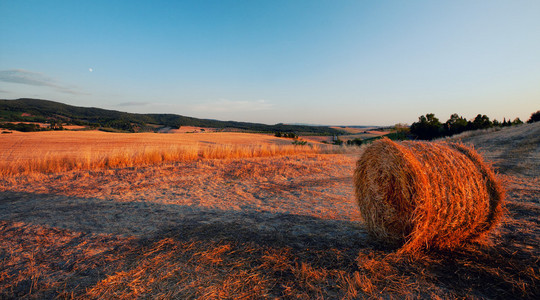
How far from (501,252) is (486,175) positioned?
4.00ft

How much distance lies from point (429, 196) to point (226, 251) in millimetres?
3140

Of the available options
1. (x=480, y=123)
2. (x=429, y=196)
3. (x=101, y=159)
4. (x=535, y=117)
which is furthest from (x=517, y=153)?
(x=480, y=123)

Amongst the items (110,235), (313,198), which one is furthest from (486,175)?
(110,235)

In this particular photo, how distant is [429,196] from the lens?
344 centimetres

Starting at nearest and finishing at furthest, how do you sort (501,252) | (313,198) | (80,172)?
(501,252), (313,198), (80,172)

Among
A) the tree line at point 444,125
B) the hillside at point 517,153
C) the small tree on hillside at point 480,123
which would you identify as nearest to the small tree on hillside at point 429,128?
the tree line at point 444,125

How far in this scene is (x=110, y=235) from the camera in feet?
13.8

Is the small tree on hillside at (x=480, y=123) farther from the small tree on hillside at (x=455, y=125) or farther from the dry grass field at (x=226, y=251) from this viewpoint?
the dry grass field at (x=226, y=251)

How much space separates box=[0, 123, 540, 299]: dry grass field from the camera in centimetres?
280

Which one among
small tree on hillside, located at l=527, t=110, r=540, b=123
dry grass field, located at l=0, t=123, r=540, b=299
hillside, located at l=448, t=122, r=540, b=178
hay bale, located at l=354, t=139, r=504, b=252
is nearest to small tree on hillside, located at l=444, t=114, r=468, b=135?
small tree on hillside, located at l=527, t=110, r=540, b=123

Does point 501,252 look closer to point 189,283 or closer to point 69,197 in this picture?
point 189,283

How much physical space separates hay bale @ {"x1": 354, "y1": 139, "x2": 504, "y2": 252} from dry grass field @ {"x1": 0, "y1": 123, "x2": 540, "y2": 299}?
0.32 metres

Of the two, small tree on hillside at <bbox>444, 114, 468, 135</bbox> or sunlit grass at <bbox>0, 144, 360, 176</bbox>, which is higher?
small tree on hillside at <bbox>444, 114, 468, 135</bbox>

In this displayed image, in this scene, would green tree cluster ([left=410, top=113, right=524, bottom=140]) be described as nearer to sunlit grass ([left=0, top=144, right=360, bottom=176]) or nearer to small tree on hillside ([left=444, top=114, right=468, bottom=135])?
small tree on hillside ([left=444, top=114, right=468, bottom=135])
